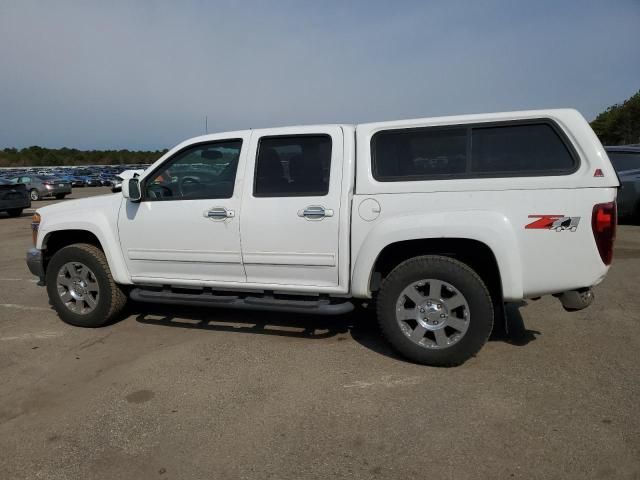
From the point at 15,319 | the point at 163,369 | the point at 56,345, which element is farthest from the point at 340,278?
the point at 15,319

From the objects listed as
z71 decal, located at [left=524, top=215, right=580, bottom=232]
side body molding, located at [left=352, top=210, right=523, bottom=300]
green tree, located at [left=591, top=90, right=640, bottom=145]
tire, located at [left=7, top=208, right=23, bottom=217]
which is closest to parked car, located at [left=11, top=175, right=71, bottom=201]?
tire, located at [left=7, top=208, right=23, bottom=217]

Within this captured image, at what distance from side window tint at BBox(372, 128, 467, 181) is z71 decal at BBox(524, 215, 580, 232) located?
2.10 feet

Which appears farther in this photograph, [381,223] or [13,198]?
[13,198]

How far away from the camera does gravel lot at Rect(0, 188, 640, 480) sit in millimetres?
2730

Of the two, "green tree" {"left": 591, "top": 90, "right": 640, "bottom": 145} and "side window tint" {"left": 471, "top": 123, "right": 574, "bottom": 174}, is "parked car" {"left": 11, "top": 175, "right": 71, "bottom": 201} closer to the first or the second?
"side window tint" {"left": 471, "top": 123, "right": 574, "bottom": 174}

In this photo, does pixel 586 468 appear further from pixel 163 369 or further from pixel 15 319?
pixel 15 319

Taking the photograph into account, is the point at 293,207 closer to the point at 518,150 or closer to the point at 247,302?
the point at 247,302

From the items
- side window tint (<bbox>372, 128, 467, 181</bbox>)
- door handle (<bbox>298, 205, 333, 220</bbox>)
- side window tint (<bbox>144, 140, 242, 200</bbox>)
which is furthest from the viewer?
side window tint (<bbox>144, 140, 242, 200</bbox>)

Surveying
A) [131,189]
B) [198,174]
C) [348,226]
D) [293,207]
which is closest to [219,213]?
[198,174]

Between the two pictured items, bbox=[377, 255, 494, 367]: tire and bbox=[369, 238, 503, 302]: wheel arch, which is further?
bbox=[369, 238, 503, 302]: wheel arch

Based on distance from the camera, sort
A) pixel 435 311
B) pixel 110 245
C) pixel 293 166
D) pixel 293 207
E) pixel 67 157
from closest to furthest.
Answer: pixel 435 311
pixel 293 207
pixel 293 166
pixel 110 245
pixel 67 157

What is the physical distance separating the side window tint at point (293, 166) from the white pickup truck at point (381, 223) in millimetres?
12

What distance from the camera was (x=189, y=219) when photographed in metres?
4.42

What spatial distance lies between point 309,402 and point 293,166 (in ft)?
6.35
